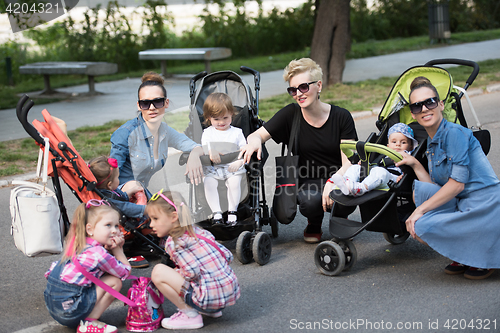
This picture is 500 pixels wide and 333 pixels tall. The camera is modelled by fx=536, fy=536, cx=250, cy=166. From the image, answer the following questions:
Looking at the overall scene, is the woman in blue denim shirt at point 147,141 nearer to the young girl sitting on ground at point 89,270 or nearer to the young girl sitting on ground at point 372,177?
the young girl sitting on ground at point 89,270

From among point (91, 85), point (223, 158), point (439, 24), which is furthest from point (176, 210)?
point (439, 24)

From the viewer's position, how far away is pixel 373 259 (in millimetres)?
4383

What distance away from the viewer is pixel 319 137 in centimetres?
464

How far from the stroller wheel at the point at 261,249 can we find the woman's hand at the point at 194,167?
25.6 inches

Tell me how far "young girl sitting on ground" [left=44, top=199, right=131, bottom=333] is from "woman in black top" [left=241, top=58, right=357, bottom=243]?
5.13 feet

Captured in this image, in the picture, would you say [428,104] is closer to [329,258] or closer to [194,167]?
[329,258]

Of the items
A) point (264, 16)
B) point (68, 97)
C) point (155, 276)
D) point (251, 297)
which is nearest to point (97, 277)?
point (155, 276)

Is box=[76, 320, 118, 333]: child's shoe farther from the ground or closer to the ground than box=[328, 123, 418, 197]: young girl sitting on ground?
closer to the ground

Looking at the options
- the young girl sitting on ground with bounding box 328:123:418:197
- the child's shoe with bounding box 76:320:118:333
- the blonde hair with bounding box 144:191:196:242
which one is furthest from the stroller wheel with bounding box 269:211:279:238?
the child's shoe with bounding box 76:320:118:333

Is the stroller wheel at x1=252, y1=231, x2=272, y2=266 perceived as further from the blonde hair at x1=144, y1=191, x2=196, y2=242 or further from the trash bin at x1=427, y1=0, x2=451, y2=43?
the trash bin at x1=427, y1=0, x2=451, y2=43

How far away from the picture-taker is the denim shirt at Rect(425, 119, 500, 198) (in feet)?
12.1

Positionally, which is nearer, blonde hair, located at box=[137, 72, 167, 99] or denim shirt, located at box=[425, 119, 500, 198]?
denim shirt, located at box=[425, 119, 500, 198]

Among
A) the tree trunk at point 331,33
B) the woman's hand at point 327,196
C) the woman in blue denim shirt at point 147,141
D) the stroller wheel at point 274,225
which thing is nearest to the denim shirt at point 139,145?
the woman in blue denim shirt at point 147,141

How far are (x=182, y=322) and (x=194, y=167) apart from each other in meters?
1.30
